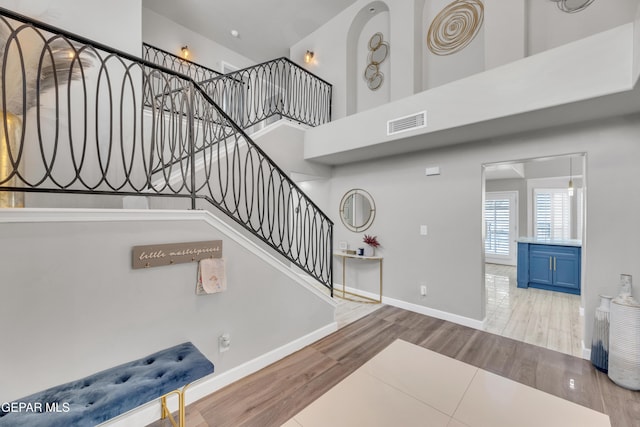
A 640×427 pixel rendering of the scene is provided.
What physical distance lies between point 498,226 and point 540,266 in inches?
118

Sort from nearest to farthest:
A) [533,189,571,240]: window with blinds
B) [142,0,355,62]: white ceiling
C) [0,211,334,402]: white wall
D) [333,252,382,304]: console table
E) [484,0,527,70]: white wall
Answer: [0,211,334,402]: white wall < [484,0,527,70]: white wall < [333,252,382,304]: console table < [142,0,355,62]: white ceiling < [533,189,571,240]: window with blinds

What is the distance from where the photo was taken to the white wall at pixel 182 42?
192 inches

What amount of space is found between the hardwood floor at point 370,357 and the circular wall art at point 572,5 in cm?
404

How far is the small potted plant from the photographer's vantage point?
4.46m

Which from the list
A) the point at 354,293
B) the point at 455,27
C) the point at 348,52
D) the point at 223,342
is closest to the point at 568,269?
the point at 354,293

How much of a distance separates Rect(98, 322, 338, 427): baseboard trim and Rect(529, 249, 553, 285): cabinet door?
15.0 feet

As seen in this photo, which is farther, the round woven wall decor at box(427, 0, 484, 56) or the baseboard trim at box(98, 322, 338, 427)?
the round woven wall decor at box(427, 0, 484, 56)

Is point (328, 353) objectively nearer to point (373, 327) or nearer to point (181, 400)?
point (373, 327)

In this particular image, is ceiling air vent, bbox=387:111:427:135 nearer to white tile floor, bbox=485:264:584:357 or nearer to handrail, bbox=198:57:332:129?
handrail, bbox=198:57:332:129

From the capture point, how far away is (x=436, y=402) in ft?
6.83

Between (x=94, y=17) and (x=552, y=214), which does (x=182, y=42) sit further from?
(x=552, y=214)

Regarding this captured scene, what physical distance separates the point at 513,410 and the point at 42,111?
4.75 metres

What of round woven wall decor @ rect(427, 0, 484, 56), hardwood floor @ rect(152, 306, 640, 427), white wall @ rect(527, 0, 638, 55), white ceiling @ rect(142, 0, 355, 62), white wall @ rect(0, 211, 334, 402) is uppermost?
white ceiling @ rect(142, 0, 355, 62)

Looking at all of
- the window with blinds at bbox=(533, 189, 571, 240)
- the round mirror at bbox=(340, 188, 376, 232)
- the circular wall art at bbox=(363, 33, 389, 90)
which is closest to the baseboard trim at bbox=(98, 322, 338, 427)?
the round mirror at bbox=(340, 188, 376, 232)
